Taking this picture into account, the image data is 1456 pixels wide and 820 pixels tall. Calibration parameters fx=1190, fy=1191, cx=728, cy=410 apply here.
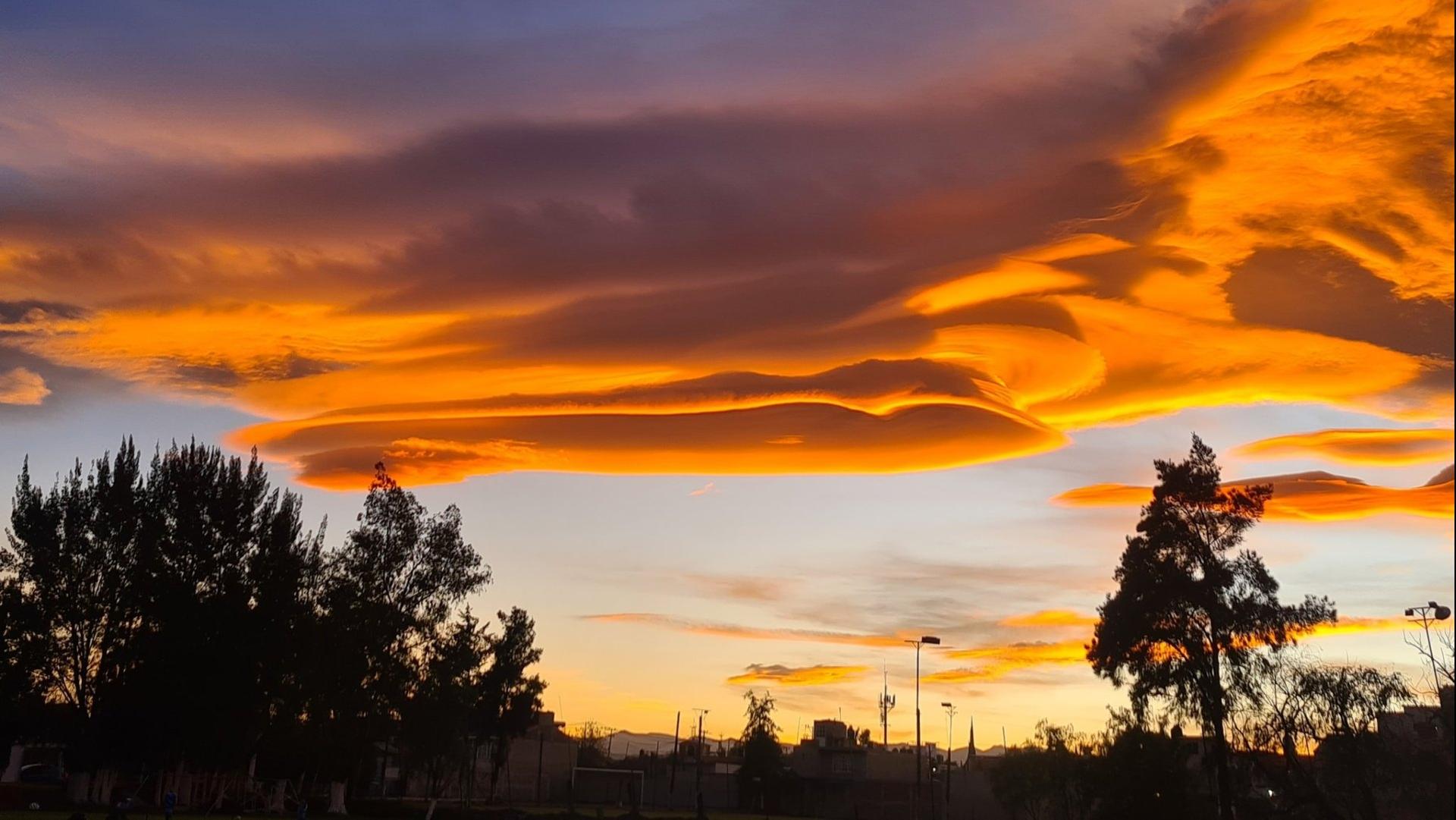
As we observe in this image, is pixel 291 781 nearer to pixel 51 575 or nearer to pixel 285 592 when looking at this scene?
pixel 285 592

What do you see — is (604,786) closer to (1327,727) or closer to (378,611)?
(378,611)

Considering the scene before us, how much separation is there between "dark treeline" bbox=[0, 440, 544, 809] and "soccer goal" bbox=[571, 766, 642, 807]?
3821cm

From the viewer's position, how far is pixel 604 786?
112 metres

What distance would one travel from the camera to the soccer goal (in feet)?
347

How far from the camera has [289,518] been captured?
65188 millimetres

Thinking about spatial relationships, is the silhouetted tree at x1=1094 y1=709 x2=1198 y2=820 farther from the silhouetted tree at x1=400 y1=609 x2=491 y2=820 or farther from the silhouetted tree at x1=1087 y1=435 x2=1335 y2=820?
the silhouetted tree at x1=400 y1=609 x2=491 y2=820

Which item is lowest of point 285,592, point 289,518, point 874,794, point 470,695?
point 874,794

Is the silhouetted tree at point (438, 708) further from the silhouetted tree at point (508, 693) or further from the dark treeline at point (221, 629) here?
the silhouetted tree at point (508, 693)

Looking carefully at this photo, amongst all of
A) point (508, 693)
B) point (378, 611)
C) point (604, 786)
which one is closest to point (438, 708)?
point (378, 611)

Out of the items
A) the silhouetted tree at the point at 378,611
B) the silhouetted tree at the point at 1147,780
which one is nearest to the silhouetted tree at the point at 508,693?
the silhouetted tree at the point at 378,611

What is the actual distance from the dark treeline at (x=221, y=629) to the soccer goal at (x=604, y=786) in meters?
38.2

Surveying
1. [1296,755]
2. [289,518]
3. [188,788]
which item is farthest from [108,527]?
[1296,755]

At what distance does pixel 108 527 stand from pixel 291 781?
659 inches

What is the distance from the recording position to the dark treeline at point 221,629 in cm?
5716
